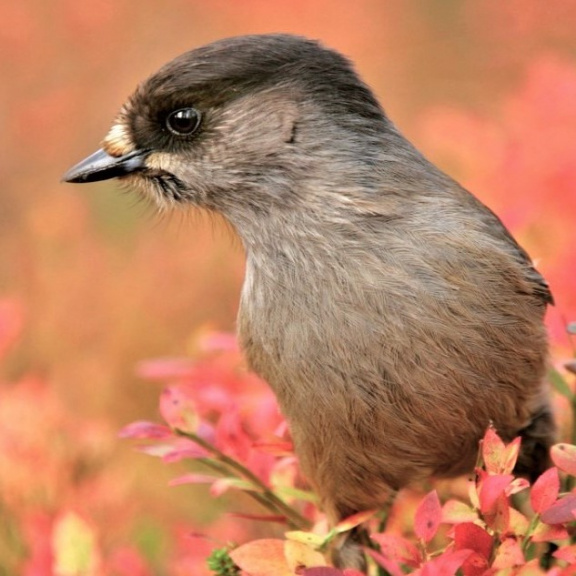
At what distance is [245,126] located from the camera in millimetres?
1843

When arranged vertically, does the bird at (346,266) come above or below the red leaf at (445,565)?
above

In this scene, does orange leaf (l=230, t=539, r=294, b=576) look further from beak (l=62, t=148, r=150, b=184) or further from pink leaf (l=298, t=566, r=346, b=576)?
beak (l=62, t=148, r=150, b=184)

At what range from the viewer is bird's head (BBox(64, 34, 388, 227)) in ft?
5.90

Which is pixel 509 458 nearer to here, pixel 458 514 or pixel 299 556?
pixel 458 514

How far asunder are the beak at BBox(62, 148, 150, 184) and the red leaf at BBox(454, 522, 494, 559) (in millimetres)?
868

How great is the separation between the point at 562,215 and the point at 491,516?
107 centimetres

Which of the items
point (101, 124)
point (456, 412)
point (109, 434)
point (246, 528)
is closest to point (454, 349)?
point (456, 412)

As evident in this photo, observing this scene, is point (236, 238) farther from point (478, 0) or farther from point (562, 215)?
point (478, 0)

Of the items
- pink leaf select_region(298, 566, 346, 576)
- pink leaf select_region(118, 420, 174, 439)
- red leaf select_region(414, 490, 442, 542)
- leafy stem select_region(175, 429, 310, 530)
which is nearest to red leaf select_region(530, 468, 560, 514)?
red leaf select_region(414, 490, 442, 542)

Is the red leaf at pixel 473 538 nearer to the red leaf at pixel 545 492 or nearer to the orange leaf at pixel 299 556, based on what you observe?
the red leaf at pixel 545 492

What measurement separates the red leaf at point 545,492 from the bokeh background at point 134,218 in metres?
0.65

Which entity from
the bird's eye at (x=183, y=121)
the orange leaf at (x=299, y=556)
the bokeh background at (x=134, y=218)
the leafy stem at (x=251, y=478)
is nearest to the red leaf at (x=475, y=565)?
the orange leaf at (x=299, y=556)

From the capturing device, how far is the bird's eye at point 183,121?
6.09 feet

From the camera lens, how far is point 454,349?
1.63m
